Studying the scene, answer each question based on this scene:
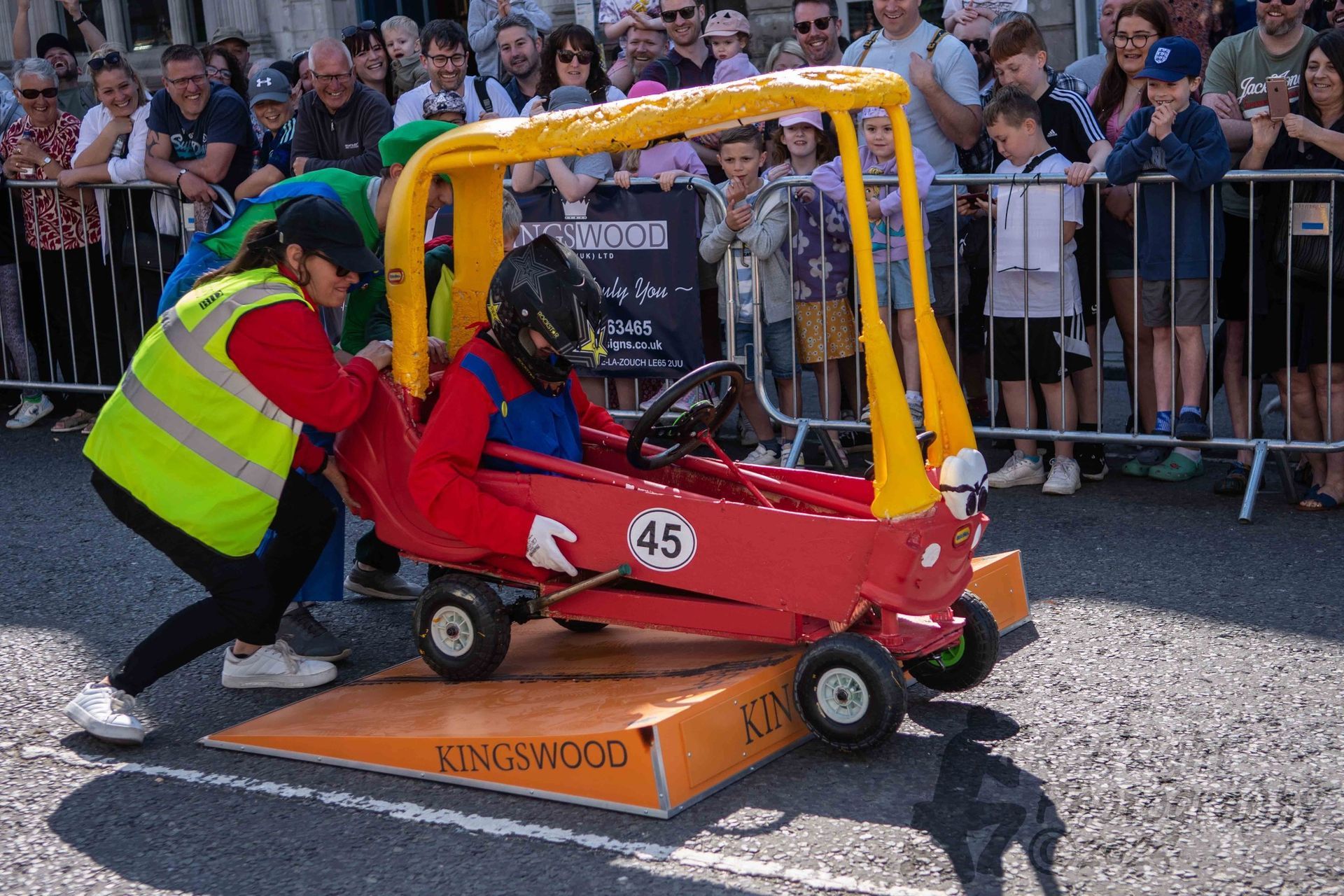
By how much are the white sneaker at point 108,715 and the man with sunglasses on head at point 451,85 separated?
4.58m

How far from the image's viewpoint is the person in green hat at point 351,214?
518cm

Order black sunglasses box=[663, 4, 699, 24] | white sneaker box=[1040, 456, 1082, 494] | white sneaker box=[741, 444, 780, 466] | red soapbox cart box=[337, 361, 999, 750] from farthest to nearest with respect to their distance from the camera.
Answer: black sunglasses box=[663, 4, 699, 24], white sneaker box=[741, 444, 780, 466], white sneaker box=[1040, 456, 1082, 494], red soapbox cart box=[337, 361, 999, 750]

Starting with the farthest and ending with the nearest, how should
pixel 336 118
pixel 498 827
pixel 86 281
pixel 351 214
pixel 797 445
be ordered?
pixel 86 281 → pixel 336 118 → pixel 797 445 → pixel 351 214 → pixel 498 827

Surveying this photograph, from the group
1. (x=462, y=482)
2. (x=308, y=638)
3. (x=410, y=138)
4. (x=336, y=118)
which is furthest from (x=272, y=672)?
(x=336, y=118)

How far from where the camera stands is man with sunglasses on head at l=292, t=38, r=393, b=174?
8227 millimetres

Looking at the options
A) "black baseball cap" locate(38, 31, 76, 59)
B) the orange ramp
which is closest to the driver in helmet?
the orange ramp

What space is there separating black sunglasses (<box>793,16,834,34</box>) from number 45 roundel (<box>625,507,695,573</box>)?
4.62m

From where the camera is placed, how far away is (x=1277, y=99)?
6598 millimetres

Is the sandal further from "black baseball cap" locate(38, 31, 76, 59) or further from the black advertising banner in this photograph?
"black baseball cap" locate(38, 31, 76, 59)

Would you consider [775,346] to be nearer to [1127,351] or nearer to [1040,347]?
[1040,347]

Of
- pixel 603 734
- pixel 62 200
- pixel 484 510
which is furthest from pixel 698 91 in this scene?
pixel 62 200

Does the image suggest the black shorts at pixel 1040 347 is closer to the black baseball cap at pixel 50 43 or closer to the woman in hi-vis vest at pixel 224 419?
the woman in hi-vis vest at pixel 224 419

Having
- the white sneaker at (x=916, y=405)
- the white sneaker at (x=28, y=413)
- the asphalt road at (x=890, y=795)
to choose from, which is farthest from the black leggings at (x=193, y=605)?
the white sneaker at (x=28, y=413)

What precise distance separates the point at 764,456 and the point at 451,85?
284 cm
